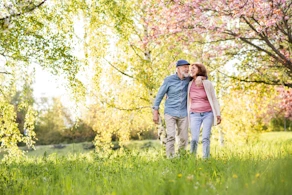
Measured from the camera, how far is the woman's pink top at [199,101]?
675 cm

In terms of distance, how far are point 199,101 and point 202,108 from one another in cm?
14

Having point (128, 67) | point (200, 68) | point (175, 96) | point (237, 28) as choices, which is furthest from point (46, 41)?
point (237, 28)

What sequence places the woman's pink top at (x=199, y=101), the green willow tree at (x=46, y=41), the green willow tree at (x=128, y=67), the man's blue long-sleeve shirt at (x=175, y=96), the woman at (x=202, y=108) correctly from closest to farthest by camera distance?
the woman at (x=202, y=108), the woman's pink top at (x=199, y=101), the man's blue long-sleeve shirt at (x=175, y=96), the green willow tree at (x=46, y=41), the green willow tree at (x=128, y=67)

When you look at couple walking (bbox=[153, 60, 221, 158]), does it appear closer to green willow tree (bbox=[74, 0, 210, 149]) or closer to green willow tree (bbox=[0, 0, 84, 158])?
green willow tree (bbox=[0, 0, 84, 158])

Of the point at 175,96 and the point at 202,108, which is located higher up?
the point at 175,96

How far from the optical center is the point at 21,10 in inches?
298

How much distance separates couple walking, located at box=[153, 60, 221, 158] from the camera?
6648 mm

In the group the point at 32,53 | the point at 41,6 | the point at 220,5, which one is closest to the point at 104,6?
the point at 41,6

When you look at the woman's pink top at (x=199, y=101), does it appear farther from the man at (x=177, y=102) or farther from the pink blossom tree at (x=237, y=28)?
the pink blossom tree at (x=237, y=28)

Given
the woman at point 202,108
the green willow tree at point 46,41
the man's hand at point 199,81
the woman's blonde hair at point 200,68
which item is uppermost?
the green willow tree at point 46,41

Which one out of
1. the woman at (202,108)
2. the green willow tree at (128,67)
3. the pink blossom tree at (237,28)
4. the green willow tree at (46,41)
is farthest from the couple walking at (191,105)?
the green willow tree at (128,67)

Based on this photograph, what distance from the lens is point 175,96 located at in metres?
7.18

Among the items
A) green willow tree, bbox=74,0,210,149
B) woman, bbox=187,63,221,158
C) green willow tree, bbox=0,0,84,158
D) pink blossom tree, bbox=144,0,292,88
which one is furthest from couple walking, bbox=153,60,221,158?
green willow tree, bbox=74,0,210,149

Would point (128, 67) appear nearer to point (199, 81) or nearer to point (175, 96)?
point (175, 96)
